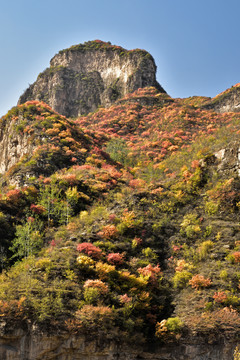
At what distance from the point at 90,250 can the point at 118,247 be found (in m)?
2.57

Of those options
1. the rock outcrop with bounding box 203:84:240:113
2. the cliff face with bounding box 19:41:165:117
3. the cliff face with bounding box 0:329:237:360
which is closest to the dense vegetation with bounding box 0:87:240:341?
the cliff face with bounding box 0:329:237:360

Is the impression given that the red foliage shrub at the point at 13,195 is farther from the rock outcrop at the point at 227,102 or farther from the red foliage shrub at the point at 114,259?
the rock outcrop at the point at 227,102

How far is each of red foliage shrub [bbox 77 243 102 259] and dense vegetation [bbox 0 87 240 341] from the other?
64mm

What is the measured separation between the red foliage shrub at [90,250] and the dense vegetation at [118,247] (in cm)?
6

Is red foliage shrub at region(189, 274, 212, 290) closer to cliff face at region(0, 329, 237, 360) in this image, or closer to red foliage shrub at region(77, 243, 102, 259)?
cliff face at region(0, 329, 237, 360)

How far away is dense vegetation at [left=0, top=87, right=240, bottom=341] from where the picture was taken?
1569 cm

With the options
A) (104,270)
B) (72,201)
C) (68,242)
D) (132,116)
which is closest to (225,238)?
(104,270)

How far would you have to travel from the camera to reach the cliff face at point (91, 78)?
8307 centimetres

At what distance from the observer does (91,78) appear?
88500 mm

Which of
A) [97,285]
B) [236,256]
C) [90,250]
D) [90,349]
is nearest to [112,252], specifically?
[90,250]

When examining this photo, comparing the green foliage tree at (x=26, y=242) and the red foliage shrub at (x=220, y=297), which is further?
the green foliage tree at (x=26, y=242)

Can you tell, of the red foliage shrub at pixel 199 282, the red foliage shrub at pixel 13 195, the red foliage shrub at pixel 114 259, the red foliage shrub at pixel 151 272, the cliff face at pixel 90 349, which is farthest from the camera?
the red foliage shrub at pixel 13 195

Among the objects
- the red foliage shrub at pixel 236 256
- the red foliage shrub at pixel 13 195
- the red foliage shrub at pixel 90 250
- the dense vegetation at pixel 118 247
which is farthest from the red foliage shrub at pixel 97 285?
the red foliage shrub at pixel 13 195

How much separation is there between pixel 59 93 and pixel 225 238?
74551mm
